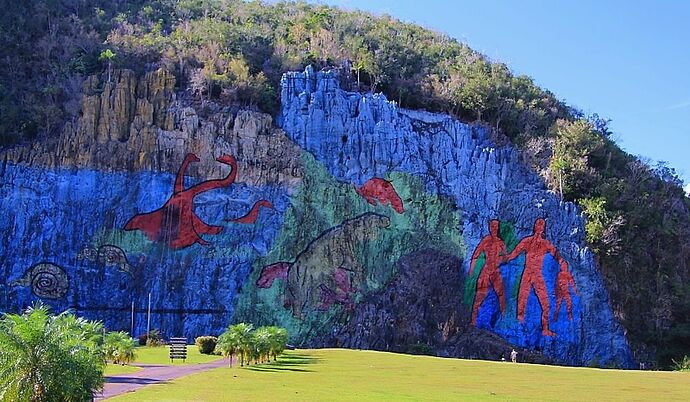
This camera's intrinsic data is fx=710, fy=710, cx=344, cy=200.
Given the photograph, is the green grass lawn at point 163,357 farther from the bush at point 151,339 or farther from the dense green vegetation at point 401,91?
the dense green vegetation at point 401,91

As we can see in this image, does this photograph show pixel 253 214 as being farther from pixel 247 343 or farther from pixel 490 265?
pixel 247 343

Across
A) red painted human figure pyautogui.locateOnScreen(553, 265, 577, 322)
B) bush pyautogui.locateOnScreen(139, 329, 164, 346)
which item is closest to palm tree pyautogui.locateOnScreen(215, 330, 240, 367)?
bush pyautogui.locateOnScreen(139, 329, 164, 346)

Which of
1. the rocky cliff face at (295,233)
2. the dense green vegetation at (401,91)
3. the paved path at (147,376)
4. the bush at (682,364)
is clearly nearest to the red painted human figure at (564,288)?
the rocky cliff face at (295,233)

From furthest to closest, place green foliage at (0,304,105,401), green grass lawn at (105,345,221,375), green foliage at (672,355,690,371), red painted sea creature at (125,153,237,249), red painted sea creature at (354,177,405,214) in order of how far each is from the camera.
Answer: red painted sea creature at (354,177,405,214), red painted sea creature at (125,153,237,249), green foliage at (672,355,690,371), green grass lawn at (105,345,221,375), green foliage at (0,304,105,401)

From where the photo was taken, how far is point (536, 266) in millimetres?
39156

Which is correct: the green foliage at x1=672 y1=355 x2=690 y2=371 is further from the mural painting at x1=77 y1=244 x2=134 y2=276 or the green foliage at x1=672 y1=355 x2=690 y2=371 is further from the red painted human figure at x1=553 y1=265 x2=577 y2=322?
Answer: the mural painting at x1=77 y1=244 x2=134 y2=276

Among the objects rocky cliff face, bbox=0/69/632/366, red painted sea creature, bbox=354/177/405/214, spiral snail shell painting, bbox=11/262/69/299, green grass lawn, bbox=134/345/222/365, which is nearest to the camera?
green grass lawn, bbox=134/345/222/365

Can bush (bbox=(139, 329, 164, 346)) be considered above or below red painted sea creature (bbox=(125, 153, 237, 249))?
below

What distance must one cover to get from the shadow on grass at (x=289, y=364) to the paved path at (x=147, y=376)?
153cm

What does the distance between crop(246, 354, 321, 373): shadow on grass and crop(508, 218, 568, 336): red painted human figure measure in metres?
16.1

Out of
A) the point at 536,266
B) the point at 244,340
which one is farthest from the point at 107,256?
the point at 536,266

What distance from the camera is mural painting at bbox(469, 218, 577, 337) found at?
38469 mm

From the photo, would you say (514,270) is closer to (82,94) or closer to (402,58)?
(402,58)

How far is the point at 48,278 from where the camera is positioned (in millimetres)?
35938
